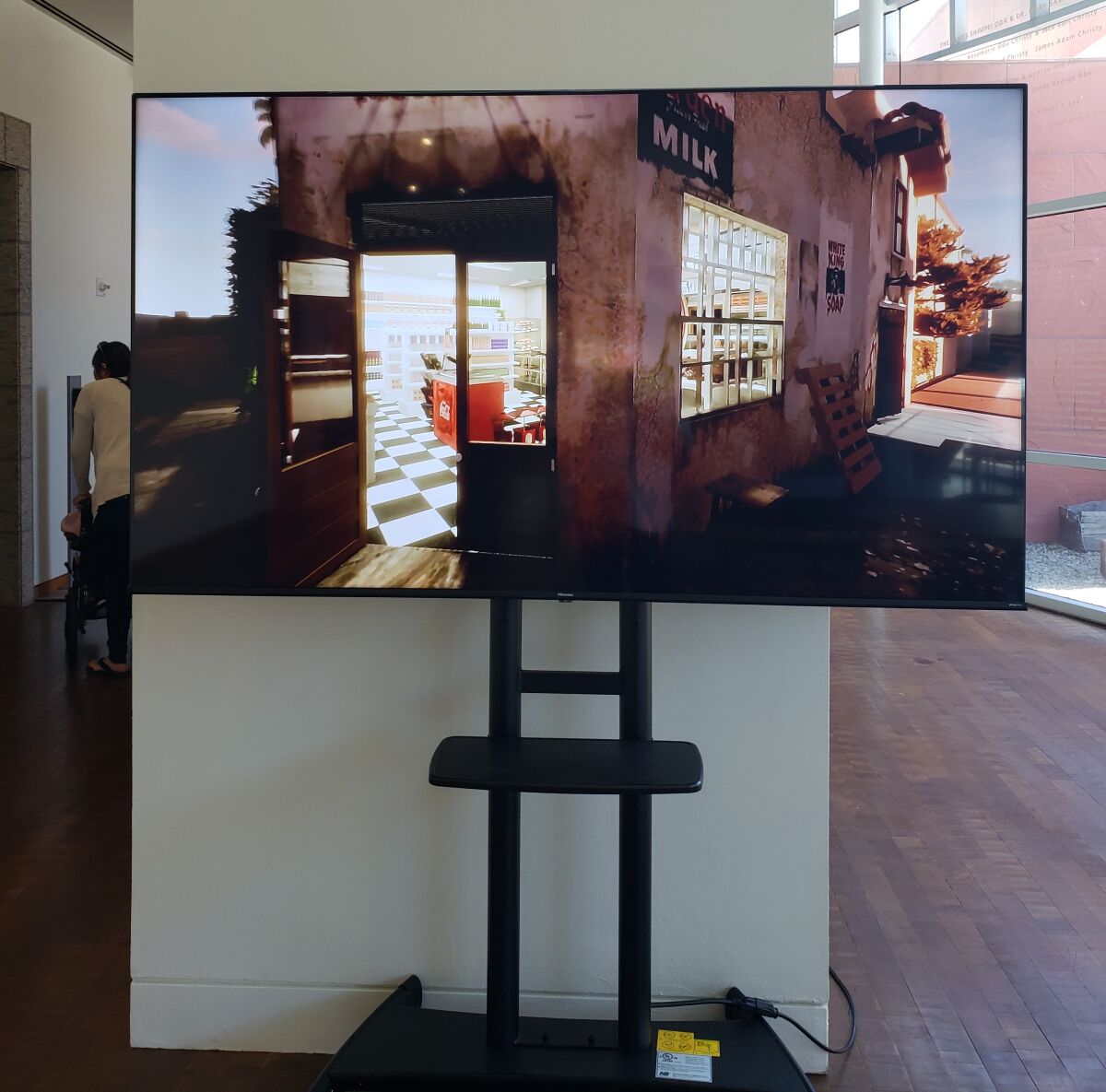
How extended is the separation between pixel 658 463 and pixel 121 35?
23.9 ft

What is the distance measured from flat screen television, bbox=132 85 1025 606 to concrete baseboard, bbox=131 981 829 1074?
36.6 inches

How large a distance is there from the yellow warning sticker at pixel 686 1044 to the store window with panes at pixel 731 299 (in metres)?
1.21

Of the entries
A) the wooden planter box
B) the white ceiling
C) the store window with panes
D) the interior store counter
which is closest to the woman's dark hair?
the white ceiling

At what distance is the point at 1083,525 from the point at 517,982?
637 cm

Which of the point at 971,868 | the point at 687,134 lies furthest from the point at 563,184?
the point at 971,868

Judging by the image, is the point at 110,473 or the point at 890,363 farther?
the point at 110,473

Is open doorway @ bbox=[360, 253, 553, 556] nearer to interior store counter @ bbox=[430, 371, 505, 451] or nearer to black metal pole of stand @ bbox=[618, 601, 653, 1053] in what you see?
interior store counter @ bbox=[430, 371, 505, 451]

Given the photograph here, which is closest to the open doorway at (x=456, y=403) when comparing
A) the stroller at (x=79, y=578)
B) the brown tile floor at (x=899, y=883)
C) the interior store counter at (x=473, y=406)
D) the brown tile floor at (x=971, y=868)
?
the interior store counter at (x=473, y=406)

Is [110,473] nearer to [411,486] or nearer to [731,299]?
[411,486]

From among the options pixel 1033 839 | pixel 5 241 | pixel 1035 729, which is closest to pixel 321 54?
pixel 1033 839

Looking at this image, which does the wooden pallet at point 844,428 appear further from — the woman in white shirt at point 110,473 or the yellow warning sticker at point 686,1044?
the woman in white shirt at point 110,473

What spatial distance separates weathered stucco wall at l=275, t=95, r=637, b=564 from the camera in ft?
6.59

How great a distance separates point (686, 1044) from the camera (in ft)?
7.24

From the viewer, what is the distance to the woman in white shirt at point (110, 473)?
503cm
